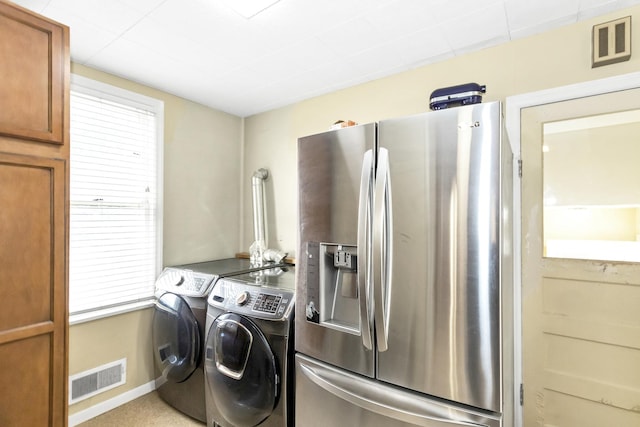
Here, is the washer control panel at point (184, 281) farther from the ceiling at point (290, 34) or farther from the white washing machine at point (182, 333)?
the ceiling at point (290, 34)

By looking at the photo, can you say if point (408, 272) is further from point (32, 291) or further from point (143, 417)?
point (143, 417)

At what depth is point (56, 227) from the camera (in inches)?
52.1

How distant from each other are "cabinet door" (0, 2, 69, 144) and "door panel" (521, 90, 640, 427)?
2303 mm

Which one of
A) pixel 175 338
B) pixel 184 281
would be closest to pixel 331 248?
pixel 184 281

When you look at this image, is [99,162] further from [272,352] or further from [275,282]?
[272,352]

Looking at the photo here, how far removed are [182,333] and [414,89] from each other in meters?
2.33

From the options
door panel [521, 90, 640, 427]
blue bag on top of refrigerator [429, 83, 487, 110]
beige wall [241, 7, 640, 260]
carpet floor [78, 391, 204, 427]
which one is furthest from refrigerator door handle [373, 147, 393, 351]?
carpet floor [78, 391, 204, 427]

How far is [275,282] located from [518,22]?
201cm

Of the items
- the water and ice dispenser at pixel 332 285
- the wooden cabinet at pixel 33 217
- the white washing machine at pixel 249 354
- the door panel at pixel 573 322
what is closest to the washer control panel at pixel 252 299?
the white washing machine at pixel 249 354

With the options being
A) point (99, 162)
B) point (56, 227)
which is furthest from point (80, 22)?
point (56, 227)

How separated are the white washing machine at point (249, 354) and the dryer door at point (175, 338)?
186 millimetres

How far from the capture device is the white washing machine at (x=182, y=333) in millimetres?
2160

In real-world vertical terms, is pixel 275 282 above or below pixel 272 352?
above

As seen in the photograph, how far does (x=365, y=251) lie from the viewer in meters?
1.36
